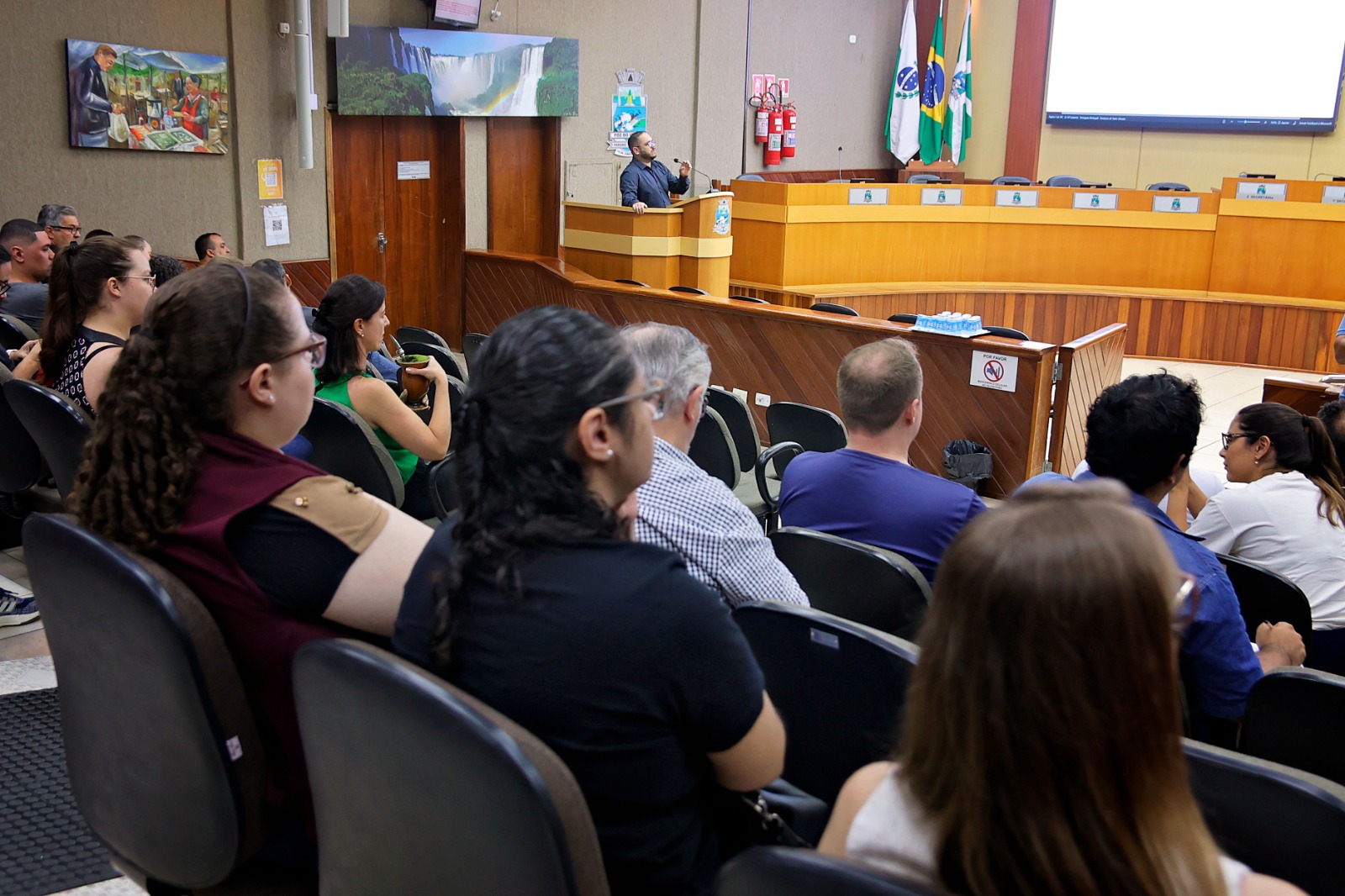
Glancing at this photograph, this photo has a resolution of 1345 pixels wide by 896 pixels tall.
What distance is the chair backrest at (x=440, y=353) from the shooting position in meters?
4.91

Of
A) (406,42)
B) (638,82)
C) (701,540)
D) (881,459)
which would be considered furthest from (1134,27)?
(701,540)

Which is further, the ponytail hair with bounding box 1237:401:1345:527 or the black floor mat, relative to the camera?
the ponytail hair with bounding box 1237:401:1345:527

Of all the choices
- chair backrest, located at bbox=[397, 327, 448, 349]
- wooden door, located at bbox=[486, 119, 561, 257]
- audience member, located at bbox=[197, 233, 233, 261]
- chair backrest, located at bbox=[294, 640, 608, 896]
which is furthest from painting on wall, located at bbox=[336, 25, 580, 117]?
chair backrest, located at bbox=[294, 640, 608, 896]

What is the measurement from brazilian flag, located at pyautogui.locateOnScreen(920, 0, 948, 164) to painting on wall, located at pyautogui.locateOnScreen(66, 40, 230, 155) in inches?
337

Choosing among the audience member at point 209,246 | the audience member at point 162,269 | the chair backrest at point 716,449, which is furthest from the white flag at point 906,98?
the audience member at point 162,269

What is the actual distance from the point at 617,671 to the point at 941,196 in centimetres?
967

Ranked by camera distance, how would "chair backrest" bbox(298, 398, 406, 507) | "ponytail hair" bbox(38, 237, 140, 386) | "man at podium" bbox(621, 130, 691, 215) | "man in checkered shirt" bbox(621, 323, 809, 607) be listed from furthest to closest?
"man at podium" bbox(621, 130, 691, 215) → "ponytail hair" bbox(38, 237, 140, 386) → "chair backrest" bbox(298, 398, 406, 507) → "man in checkered shirt" bbox(621, 323, 809, 607)

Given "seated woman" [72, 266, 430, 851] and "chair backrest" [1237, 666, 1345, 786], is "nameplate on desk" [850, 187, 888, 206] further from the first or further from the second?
"seated woman" [72, 266, 430, 851]

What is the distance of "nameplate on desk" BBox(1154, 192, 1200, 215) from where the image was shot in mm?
9699

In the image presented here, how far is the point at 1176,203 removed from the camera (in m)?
9.78

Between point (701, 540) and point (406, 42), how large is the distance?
7.23m

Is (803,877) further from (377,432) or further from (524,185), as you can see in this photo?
(524,185)

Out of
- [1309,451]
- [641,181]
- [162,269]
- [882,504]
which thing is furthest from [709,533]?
[641,181]

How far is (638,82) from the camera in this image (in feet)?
33.5
